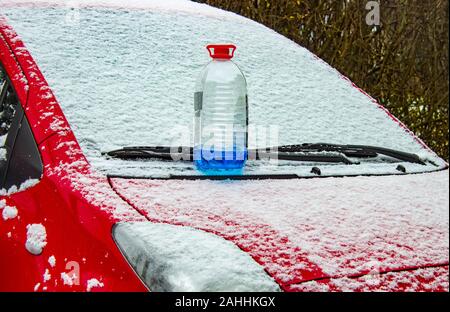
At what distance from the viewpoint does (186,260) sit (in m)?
1.25

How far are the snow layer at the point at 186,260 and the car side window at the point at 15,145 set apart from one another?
1.52ft

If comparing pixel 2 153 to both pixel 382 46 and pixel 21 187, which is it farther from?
pixel 382 46

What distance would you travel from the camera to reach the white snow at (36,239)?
1519mm

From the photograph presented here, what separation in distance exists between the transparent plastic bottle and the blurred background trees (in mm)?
3134

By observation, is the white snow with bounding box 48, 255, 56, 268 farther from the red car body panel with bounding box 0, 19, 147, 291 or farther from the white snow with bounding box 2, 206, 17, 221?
the white snow with bounding box 2, 206, 17, 221

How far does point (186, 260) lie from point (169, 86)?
0.95 meters

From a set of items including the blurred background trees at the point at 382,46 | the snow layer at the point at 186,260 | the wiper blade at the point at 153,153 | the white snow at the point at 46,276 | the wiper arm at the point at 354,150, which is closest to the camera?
the snow layer at the point at 186,260

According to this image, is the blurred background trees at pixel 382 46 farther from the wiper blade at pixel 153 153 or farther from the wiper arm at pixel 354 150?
the wiper blade at pixel 153 153

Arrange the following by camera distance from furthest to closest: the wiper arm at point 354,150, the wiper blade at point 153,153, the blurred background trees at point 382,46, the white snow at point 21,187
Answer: the blurred background trees at point 382,46, the wiper arm at point 354,150, the wiper blade at point 153,153, the white snow at point 21,187

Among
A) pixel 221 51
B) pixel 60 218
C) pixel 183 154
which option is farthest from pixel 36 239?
pixel 221 51

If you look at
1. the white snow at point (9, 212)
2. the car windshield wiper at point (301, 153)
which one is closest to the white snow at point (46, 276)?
the white snow at point (9, 212)

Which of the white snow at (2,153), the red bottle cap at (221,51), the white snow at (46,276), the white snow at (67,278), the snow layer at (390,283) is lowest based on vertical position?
the white snow at (46,276)
